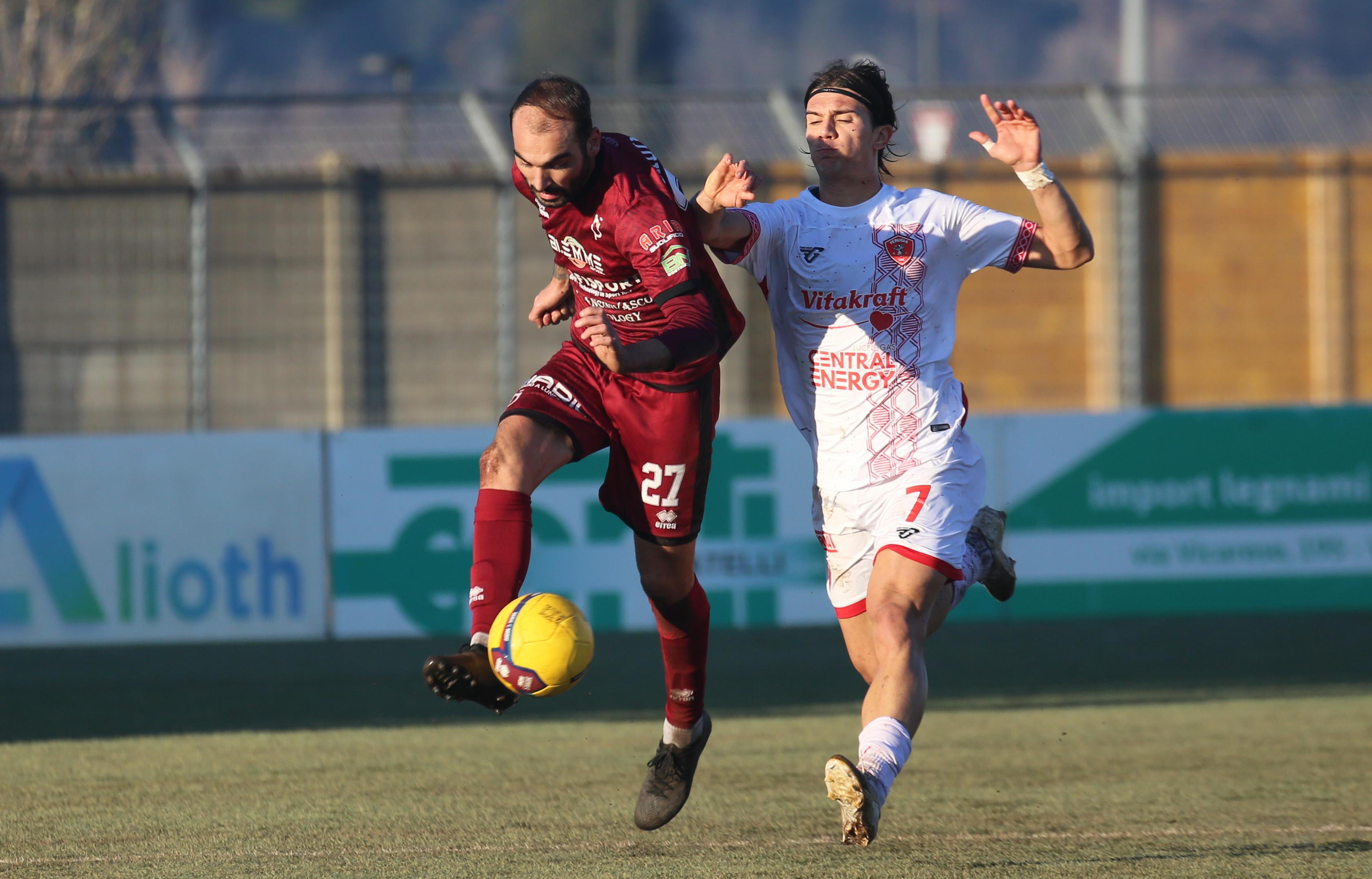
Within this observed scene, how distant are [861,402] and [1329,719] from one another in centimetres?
397

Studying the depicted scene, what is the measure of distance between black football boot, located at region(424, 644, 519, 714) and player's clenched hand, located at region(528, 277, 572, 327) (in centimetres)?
124

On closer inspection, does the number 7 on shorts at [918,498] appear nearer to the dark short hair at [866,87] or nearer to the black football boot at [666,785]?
the dark short hair at [866,87]


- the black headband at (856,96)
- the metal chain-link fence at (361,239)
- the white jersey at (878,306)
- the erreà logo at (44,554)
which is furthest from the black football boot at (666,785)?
the metal chain-link fence at (361,239)

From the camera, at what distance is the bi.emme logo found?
981 centimetres

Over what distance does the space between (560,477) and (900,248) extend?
562cm

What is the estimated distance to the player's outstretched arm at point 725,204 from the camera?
4754 mm

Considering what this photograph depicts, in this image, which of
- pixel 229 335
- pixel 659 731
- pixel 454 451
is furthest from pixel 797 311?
pixel 229 335

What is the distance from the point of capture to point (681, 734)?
548cm

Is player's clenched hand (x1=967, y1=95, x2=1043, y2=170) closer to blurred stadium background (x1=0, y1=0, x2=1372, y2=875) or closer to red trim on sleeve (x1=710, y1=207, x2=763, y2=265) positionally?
red trim on sleeve (x1=710, y1=207, x2=763, y2=265)

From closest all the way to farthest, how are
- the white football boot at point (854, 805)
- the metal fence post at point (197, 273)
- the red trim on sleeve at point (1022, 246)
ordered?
the white football boot at point (854, 805) → the red trim on sleeve at point (1022, 246) → the metal fence post at point (197, 273)

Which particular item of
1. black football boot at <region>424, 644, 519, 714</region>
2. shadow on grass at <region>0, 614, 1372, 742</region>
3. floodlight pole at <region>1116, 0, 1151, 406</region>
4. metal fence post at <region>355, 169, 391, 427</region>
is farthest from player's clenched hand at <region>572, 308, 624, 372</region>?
metal fence post at <region>355, 169, 391, 427</region>

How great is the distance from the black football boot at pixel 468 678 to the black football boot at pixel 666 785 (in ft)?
2.76

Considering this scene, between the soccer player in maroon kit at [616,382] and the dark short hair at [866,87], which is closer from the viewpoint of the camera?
the soccer player in maroon kit at [616,382]

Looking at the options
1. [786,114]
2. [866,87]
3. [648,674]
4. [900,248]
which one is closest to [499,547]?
[900,248]
